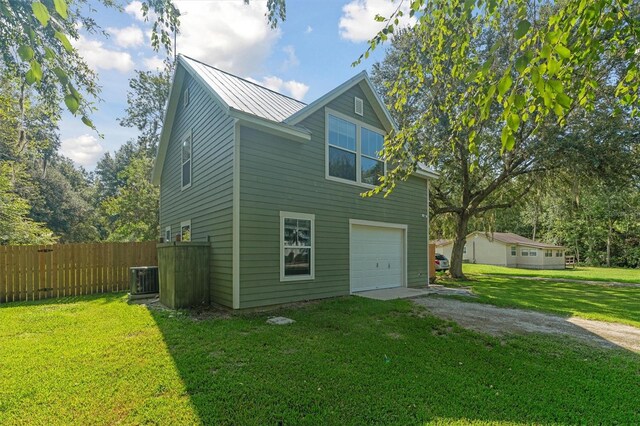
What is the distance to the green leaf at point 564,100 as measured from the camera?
1.51m

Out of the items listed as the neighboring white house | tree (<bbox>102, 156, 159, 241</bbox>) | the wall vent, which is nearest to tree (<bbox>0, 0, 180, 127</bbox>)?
the wall vent

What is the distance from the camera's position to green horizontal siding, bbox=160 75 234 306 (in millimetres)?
7109

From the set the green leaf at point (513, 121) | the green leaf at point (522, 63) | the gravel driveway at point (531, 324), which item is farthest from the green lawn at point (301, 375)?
the green leaf at point (522, 63)

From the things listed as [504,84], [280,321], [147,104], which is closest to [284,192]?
[280,321]

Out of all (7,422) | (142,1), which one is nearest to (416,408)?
(7,422)

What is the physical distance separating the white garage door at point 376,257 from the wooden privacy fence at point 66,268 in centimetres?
689

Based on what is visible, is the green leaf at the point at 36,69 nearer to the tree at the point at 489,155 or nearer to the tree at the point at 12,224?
the tree at the point at 489,155

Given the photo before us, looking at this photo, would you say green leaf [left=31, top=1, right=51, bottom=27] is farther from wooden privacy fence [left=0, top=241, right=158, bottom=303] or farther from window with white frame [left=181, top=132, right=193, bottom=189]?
wooden privacy fence [left=0, top=241, right=158, bottom=303]

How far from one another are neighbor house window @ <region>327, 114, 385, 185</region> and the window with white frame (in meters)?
4.16

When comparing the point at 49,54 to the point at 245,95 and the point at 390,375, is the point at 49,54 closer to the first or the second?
the point at 390,375

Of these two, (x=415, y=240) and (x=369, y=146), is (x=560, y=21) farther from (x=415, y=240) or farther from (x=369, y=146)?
(x=415, y=240)

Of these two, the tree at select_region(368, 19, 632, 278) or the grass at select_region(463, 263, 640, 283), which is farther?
the grass at select_region(463, 263, 640, 283)

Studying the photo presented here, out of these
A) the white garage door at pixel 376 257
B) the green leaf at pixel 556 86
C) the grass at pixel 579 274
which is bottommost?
the grass at pixel 579 274

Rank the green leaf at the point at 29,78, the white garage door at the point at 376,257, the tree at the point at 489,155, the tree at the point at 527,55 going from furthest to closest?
the tree at the point at 489,155, the white garage door at the point at 376,257, the tree at the point at 527,55, the green leaf at the point at 29,78
